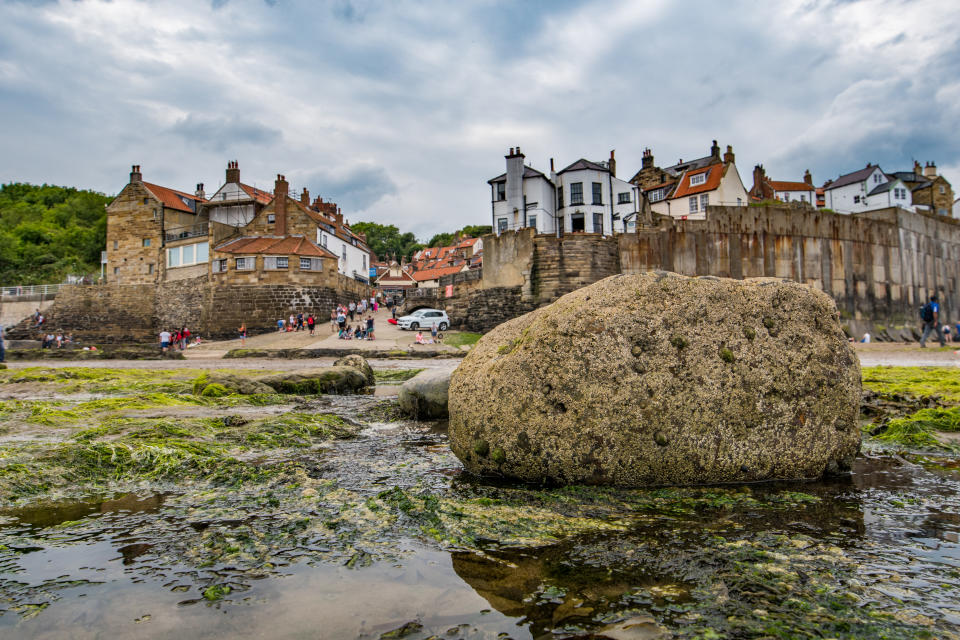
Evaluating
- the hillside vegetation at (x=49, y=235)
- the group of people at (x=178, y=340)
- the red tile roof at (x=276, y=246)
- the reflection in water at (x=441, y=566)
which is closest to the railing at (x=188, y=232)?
the red tile roof at (x=276, y=246)

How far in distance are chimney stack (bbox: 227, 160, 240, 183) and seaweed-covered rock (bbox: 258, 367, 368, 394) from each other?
168 feet

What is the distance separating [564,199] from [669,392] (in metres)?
52.9

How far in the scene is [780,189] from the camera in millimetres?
75500

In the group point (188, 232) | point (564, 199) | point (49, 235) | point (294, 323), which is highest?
point (49, 235)

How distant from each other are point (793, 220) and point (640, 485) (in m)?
31.0

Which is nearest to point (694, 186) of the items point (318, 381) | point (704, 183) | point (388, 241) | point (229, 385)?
point (704, 183)

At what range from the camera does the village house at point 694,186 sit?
5300cm

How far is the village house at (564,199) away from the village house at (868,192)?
33395mm

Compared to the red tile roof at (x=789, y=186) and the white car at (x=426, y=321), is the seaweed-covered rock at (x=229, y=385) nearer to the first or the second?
the white car at (x=426, y=321)

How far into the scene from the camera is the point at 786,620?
97.7 inches

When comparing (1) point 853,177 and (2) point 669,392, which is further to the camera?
(1) point 853,177

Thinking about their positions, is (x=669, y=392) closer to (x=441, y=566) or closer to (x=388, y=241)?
(x=441, y=566)

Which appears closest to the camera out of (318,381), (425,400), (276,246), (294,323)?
(425,400)

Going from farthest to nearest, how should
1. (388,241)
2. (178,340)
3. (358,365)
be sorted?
(388,241) → (178,340) → (358,365)
